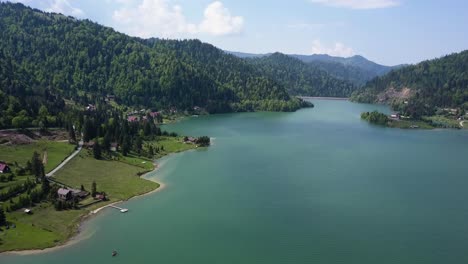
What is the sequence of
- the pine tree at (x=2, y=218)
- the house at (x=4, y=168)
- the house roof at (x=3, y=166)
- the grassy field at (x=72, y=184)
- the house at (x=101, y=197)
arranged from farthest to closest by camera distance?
the house roof at (x=3, y=166)
the house at (x=4, y=168)
the house at (x=101, y=197)
the pine tree at (x=2, y=218)
the grassy field at (x=72, y=184)

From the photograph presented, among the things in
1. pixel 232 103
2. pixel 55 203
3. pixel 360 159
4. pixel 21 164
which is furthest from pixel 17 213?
pixel 232 103

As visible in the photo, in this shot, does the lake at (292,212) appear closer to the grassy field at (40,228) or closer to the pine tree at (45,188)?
the grassy field at (40,228)

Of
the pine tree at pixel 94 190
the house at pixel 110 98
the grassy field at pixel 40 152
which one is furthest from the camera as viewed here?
the house at pixel 110 98

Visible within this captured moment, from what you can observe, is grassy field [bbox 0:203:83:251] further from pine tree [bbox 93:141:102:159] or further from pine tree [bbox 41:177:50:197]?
pine tree [bbox 93:141:102:159]

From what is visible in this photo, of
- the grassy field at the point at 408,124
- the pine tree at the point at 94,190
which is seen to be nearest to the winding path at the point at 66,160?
the pine tree at the point at 94,190

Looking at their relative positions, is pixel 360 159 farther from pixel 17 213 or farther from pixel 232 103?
pixel 232 103

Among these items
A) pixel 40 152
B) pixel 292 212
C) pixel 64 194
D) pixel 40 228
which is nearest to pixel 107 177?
pixel 64 194

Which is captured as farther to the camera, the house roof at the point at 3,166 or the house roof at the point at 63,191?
the house roof at the point at 3,166
